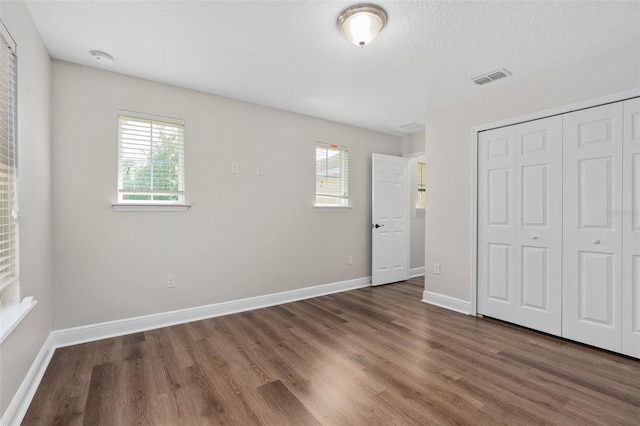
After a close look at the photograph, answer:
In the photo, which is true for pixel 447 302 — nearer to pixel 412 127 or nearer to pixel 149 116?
pixel 412 127

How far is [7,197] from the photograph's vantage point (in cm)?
170

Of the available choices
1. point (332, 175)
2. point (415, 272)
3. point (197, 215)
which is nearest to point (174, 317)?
point (197, 215)

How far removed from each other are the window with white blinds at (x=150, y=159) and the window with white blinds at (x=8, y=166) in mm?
1137

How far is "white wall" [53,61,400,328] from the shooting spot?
270 centimetres

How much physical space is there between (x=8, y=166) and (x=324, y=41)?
2199 mm

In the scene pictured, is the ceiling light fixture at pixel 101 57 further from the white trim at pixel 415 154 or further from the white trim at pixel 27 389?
the white trim at pixel 415 154

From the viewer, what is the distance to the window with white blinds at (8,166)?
162cm

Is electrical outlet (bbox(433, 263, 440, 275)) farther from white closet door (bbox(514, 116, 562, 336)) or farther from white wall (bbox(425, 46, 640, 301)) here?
white closet door (bbox(514, 116, 562, 336))

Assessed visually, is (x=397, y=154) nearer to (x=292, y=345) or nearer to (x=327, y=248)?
(x=327, y=248)

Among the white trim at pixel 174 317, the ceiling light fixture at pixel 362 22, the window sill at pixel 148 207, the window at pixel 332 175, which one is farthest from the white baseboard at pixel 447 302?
the window sill at pixel 148 207

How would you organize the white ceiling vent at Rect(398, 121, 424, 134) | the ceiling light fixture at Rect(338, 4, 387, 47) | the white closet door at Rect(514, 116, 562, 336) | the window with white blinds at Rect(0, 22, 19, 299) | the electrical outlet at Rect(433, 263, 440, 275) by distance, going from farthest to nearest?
the white ceiling vent at Rect(398, 121, 424, 134)
the electrical outlet at Rect(433, 263, 440, 275)
the white closet door at Rect(514, 116, 562, 336)
the ceiling light fixture at Rect(338, 4, 387, 47)
the window with white blinds at Rect(0, 22, 19, 299)

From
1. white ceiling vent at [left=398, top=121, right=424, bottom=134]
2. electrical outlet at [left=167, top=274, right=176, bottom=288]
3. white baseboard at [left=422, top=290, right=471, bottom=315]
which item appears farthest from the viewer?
white ceiling vent at [left=398, top=121, right=424, bottom=134]

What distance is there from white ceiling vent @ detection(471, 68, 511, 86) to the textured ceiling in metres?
0.07

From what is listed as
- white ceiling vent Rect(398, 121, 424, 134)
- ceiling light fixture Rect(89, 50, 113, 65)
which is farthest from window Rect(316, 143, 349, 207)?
ceiling light fixture Rect(89, 50, 113, 65)
